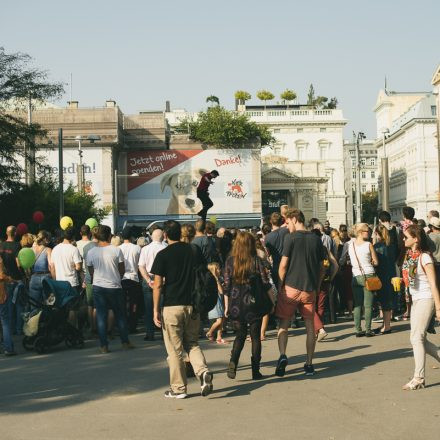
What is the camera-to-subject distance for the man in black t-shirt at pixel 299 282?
33.7 feet

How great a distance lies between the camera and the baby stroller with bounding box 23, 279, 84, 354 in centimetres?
1327

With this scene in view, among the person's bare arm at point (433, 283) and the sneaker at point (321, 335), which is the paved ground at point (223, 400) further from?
the sneaker at point (321, 335)

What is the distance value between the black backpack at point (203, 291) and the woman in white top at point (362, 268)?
16.9 ft

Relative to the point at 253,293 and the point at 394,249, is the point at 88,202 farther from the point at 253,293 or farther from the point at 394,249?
the point at 253,293

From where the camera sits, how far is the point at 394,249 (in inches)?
659

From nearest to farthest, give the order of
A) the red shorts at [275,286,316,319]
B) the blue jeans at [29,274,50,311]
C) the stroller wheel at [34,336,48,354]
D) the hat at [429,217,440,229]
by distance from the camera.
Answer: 1. the red shorts at [275,286,316,319]
2. the stroller wheel at [34,336,48,354]
3. the blue jeans at [29,274,50,311]
4. the hat at [429,217,440,229]

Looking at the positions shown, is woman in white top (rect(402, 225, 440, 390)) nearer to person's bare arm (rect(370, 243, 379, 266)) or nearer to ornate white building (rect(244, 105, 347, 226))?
person's bare arm (rect(370, 243, 379, 266))

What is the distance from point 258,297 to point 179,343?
1.26 m

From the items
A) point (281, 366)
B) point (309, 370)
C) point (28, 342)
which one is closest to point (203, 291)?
point (281, 366)

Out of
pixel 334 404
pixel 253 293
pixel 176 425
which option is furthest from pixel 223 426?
pixel 253 293

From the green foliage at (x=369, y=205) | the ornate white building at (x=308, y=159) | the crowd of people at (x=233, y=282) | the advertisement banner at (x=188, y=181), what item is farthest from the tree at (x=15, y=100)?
the green foliage at (x=369, y=205)

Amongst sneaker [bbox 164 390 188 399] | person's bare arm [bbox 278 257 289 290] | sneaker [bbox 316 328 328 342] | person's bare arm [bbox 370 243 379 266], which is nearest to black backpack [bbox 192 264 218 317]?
sneaker [bbox 164 390 188 399]

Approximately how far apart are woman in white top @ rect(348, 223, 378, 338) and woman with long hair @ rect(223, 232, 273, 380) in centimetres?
441

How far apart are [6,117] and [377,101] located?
12878 cm
